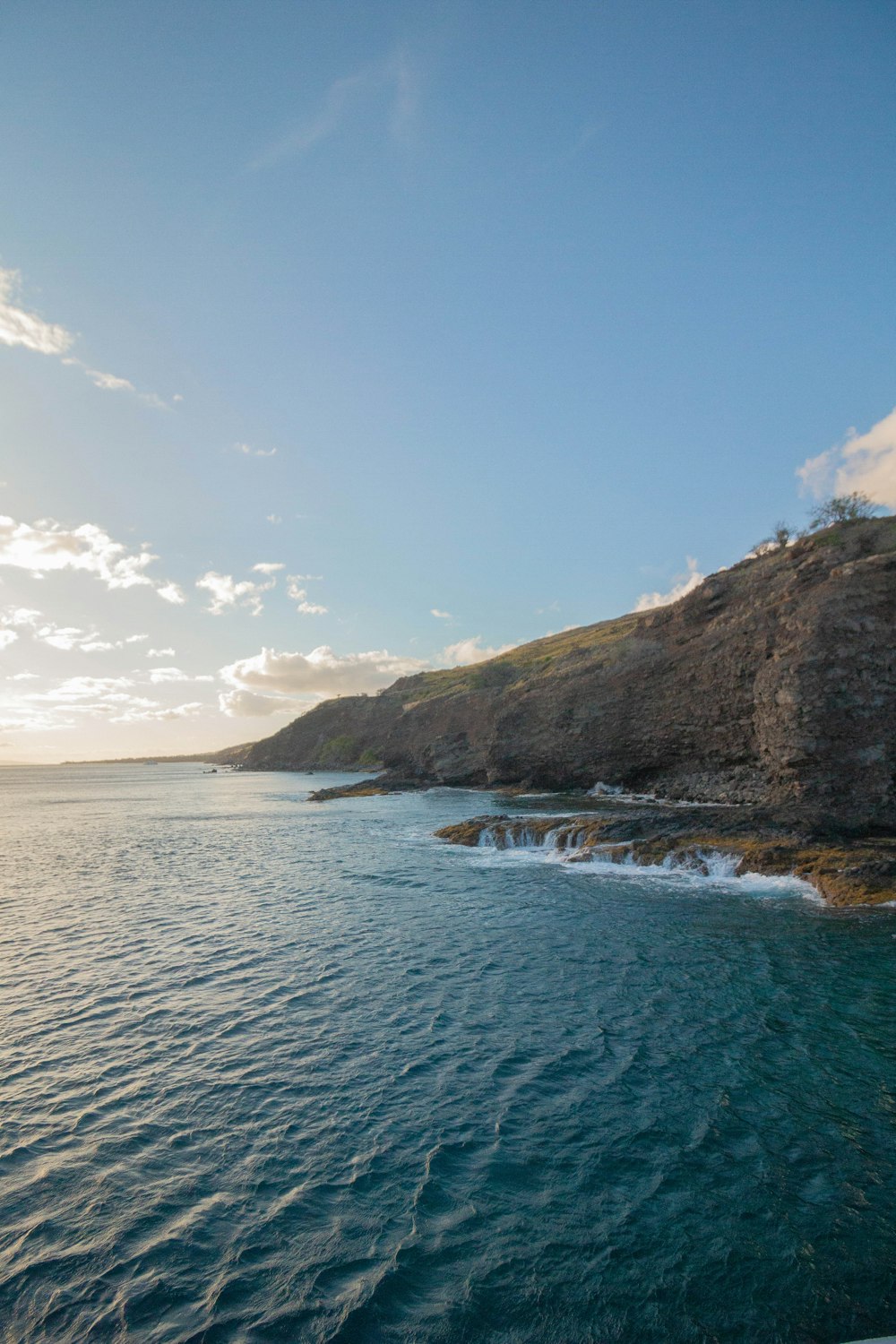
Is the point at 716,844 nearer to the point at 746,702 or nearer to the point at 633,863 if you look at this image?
the point at 633,863

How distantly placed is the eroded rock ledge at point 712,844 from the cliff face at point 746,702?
3.60 metres

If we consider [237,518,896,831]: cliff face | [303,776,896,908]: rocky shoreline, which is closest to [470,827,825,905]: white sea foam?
[303,776,896,908]: rocky shoreline

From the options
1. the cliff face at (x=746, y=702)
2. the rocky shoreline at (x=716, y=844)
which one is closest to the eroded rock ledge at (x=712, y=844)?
the rocky shoreline at (x=716, y=844)

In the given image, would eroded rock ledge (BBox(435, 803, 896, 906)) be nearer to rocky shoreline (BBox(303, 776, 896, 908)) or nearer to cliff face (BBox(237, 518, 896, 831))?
rocky shoreline (BBox(303, 776, 896, 908))

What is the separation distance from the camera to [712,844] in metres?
32.9

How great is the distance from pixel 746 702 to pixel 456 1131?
47917 mm

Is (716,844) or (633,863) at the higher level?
(716,844)

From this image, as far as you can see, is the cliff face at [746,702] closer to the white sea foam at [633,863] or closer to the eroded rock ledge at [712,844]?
the eroded rock ledge at [712,844]

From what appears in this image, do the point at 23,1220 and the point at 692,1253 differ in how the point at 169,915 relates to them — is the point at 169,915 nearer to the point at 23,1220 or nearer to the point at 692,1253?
the point at 23,1220

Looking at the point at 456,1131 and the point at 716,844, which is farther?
the point at 716,844

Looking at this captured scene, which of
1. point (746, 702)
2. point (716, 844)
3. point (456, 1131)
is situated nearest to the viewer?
point (456, 1131)

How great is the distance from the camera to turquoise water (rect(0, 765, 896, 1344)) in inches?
308

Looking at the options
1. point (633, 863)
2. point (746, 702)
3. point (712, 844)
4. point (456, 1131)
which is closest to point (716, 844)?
point (712, 844)

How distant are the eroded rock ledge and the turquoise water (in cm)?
393
